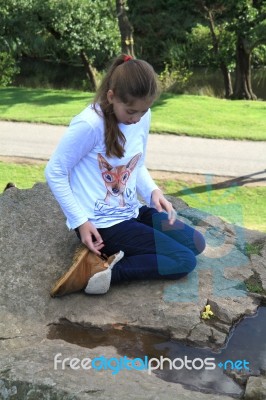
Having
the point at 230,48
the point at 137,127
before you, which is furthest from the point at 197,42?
the point at 137,127

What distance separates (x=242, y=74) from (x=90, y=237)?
14115 millimetres

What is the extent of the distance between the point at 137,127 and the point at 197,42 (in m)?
14.8

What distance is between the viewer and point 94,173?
144 inches

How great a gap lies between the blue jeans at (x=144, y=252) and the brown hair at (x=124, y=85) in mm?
524

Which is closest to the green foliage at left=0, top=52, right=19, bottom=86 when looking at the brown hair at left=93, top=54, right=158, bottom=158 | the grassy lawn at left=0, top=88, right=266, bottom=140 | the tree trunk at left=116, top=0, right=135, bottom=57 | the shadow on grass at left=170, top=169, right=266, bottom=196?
the grassy lawn at left=0, top=88, right=266, bottom=140

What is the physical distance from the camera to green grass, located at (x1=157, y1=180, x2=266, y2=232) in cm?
739

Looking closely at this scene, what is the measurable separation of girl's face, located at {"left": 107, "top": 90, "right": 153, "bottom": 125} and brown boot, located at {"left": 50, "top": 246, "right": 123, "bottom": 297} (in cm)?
78

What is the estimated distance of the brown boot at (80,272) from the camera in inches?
137

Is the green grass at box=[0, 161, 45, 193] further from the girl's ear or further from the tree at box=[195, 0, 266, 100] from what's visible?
the tree at box=[195, 0, 266, 100]

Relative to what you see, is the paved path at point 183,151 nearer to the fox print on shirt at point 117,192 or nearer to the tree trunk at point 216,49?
the fox print on shirt at point 117,192

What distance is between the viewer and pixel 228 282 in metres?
3.80

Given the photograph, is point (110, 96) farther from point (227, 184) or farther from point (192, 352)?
point (227, 184)

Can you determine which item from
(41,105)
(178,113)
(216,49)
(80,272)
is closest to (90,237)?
(80,272)

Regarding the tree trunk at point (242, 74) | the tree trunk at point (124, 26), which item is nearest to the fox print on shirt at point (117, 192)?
the tree trunk at point (124, 26)
